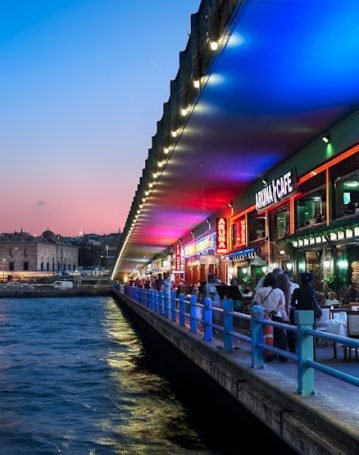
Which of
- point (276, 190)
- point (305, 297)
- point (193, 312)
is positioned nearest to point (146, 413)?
point (305, 297)

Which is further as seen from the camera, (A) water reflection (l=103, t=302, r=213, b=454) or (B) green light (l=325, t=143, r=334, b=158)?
(B) green light (l=325, t=143, r=334, b=158)

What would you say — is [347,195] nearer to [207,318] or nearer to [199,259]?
[207,318]

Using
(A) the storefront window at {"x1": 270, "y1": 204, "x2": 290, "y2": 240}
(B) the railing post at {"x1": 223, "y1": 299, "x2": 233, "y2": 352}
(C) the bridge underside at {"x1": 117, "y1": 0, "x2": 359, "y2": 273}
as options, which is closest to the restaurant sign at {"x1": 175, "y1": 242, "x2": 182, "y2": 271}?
(C) the bridge underside at {"x1": 117, "y1": 0, "x2": 359, "y2": 273}

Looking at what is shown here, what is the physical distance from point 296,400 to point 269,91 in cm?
962

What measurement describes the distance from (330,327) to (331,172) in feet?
25.3

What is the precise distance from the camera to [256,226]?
2862 centimetres

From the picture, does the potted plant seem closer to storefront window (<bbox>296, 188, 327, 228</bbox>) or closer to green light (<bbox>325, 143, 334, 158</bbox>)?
storefront window (<bbox>296, 188, 327, 228</bbox>)

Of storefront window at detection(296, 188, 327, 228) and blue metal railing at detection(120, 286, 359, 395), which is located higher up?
storefront window at detection(296, 188, 327, 228)

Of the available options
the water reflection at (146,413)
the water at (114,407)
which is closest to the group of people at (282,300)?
the water at (114,407)

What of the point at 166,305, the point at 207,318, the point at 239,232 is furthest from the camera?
the point at 239,232

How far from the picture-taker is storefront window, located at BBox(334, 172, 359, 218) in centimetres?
1695

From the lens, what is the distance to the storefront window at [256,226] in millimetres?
27694

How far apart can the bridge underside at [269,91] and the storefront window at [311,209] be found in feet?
5.65

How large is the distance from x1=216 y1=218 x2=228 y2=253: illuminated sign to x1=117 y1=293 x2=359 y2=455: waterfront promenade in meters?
22.5
